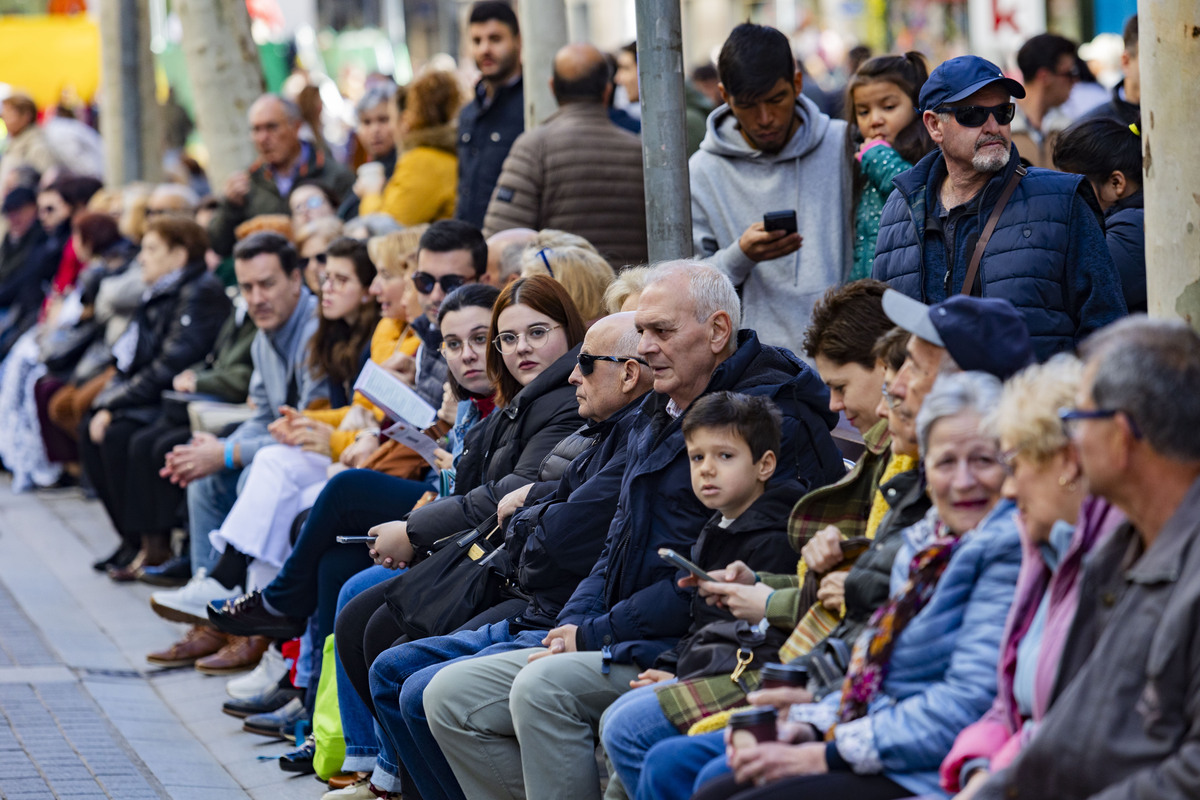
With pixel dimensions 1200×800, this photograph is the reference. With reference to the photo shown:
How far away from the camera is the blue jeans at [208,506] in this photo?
26.4ft

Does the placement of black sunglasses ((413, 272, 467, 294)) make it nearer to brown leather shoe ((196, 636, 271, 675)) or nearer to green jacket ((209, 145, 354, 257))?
brown leather shoe ((196, 636, 271, 675))

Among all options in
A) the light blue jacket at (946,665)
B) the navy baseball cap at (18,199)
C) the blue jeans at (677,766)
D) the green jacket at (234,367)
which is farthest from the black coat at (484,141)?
the navy baseball cap at (18,199)

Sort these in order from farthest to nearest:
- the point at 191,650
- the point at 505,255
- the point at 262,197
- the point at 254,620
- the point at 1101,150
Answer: the point at 262,197 → the point at 191,650 → the point at 505,255 → the point at 254,620 → the point at 1101,150

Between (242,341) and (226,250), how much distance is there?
2104 millimetres

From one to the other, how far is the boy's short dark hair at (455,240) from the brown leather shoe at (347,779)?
2056mm

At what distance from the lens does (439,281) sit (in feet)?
21.2

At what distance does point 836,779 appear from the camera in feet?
10.5

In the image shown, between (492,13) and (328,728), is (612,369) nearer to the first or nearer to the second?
(328,728)

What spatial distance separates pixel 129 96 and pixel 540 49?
8.48 m

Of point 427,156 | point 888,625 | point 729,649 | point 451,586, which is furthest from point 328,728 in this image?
point 427,156

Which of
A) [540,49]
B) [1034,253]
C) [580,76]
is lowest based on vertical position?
[1034,253]

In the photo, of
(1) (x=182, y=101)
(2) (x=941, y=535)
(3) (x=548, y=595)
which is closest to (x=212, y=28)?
(3) (x=548, y=595)

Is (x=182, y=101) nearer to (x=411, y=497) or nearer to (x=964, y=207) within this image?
Result: (x=411, y=497)

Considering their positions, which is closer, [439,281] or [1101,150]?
[1101,150]
